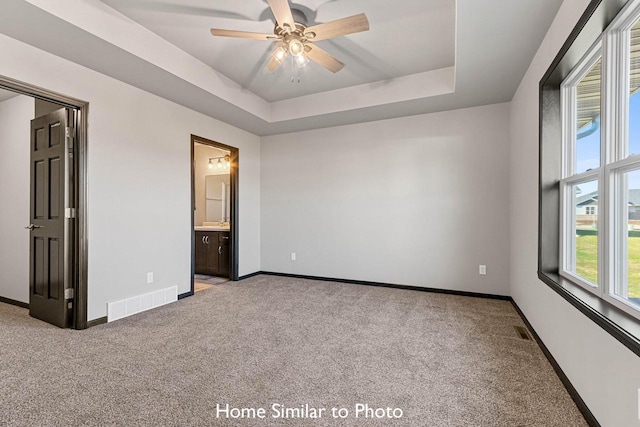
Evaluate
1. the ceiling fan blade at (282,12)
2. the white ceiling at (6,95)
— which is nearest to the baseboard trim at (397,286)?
the ceiling fan blade at (282,12)

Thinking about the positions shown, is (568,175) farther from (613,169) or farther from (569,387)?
(569,387)

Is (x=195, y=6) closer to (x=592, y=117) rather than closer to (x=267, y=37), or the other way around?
(x=267, y=37)

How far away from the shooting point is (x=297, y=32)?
2312mm

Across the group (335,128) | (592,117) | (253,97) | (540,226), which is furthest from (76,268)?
(592,117)

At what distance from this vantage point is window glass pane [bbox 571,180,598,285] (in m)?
1.78

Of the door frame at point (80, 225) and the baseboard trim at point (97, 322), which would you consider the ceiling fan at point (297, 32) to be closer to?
the door frame at point (80, 225)

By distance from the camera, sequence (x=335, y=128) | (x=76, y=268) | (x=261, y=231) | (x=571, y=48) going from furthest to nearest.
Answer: (x=261, y=231) < (x=335, y=128) < (x=76, y=268) < (x=571, y=48)

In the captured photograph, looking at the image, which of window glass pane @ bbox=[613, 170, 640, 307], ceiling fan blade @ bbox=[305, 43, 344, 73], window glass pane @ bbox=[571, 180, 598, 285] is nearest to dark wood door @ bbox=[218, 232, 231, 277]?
ceiling fan blade @ bbox=[305, 43, 344, 73]

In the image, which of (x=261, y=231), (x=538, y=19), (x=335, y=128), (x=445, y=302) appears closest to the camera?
(x=538, y=19)

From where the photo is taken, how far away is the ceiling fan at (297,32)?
2096 mm

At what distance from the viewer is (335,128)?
475cm

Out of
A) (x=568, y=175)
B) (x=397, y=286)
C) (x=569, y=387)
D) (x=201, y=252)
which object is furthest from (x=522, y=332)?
(x=201, y=252)

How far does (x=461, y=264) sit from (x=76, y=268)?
14.3 feet

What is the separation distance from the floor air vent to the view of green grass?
0.82 m
